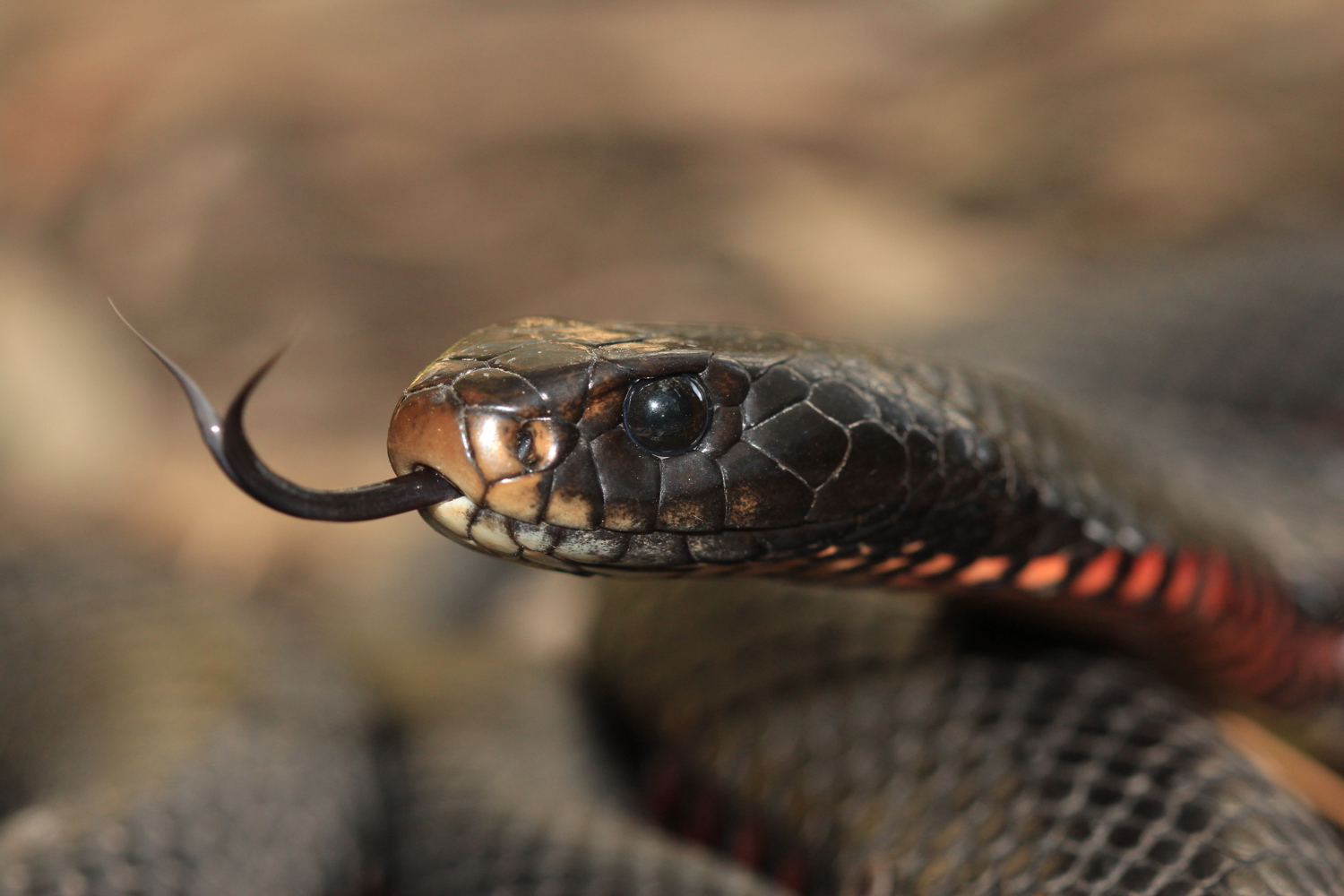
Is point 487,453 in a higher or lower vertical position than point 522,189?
higher

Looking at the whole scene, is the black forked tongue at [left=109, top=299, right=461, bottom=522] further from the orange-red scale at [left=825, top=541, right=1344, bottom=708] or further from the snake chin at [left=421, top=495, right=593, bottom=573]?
the orange-red scale at [left=825, top=541, right=1344, bottom=708]

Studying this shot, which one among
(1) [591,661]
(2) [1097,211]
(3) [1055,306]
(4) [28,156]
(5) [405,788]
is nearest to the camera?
(5) [405,788]

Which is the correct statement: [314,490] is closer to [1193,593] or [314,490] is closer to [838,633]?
[838,633]

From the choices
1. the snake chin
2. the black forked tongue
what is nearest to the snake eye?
the snake chin

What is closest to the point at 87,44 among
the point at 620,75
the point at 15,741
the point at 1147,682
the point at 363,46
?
the point at 363,46

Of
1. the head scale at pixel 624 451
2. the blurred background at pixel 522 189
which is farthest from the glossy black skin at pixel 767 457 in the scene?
the blurred background at pixel 522 189

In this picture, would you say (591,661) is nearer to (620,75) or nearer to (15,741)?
(15,741)

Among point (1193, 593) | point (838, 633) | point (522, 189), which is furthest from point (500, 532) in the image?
point (522, 189)

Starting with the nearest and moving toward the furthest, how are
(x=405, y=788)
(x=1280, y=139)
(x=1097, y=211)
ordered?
(x=405, y=788) < (x=1280, y=139) < (x=1097, y=211)
